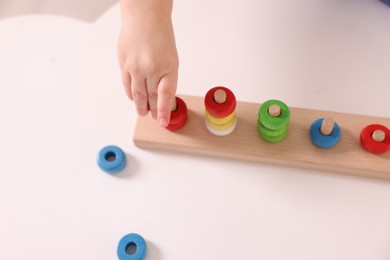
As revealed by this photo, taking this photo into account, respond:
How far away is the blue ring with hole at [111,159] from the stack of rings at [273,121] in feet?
0.69

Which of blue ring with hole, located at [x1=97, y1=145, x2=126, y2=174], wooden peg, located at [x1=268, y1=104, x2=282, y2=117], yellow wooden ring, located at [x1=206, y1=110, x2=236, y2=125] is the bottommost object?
blue ring with hole, located at [x1=97, y1=145, x2=126, y2=174]

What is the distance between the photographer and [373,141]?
58 cm

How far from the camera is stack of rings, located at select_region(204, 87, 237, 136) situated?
58 cm

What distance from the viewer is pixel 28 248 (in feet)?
1.91

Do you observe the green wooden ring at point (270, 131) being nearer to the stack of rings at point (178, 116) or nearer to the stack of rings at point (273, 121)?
the stack of rings at point (273, 121)

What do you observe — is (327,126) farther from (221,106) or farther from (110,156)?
(110,156)

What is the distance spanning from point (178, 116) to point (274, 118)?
0.46 feet

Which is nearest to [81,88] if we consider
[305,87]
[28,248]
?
[28,248]

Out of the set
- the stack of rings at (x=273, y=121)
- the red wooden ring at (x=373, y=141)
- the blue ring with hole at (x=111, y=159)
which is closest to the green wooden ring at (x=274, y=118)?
the stack of rings at (x=273, y=121)

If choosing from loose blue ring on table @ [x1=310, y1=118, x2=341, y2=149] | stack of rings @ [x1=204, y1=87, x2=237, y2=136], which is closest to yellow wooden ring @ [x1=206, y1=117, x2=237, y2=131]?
stack of rings @ [x1=204, y1=87, x2=237, y2=136]

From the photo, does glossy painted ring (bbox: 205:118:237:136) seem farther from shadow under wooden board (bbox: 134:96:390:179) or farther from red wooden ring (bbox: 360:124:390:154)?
red wooden ring (bbox: 360:124:390:154)

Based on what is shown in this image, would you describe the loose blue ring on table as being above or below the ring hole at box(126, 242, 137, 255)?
above

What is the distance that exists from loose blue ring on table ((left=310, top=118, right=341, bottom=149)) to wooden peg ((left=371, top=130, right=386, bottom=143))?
1.8 inches

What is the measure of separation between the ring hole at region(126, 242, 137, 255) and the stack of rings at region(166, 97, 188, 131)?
0.58 feet
